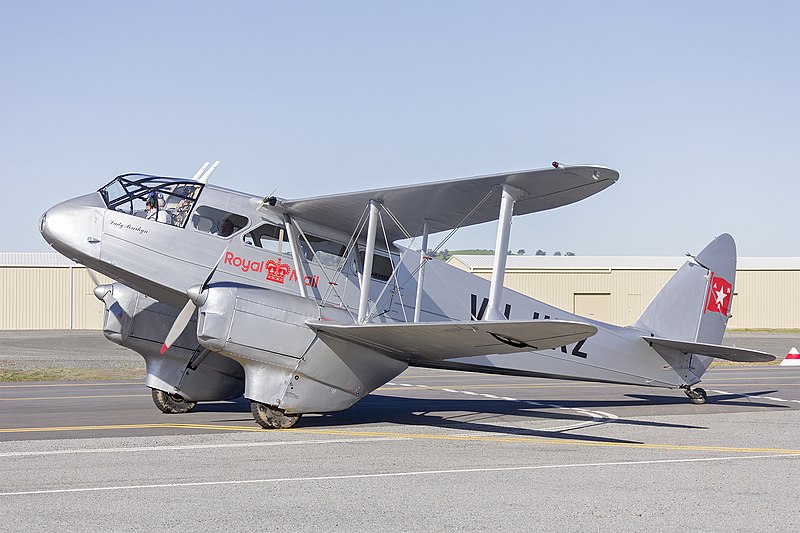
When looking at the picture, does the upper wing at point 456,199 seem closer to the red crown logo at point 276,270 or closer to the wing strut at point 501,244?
the wing strut at point 501,244

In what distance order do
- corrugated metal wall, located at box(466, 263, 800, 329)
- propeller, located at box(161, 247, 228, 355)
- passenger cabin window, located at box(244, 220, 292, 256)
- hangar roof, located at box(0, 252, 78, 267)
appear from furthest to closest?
corrugated metal wall, located at box(466, 263, 800, 329) < hangar roof, located at box(0, 252, 78, 267) < passenger cabin window, located at box(244, 220, 292, 256) < propeller, located at box(161, 247, 228, 355)

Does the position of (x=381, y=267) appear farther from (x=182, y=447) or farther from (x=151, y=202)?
(x=182, y=447)

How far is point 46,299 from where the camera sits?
2299 inches

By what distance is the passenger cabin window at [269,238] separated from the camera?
1441 cm

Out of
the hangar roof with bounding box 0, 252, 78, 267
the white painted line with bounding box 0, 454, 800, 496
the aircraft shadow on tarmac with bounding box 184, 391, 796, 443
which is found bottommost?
the hangar roof with bounding box 0, 252, 78, 267

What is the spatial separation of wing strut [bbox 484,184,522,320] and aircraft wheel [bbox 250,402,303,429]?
3568 mm

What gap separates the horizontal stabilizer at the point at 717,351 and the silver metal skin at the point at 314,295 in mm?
Result: 41

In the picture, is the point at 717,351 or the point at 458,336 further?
the point at 717,351

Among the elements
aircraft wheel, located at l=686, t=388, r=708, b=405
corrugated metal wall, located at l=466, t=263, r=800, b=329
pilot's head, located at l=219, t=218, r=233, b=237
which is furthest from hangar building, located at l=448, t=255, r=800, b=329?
pilot's head, located at l=219, t=218, r=233, b=237

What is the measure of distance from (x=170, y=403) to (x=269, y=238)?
3.88 m

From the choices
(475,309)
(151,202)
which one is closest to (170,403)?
(151,202)

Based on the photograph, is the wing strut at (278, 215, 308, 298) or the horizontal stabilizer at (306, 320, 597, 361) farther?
the wing strut at (278, 215, 308, 298)

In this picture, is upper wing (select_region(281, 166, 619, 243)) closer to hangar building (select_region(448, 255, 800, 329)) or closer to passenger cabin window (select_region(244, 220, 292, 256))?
passenger cabin window (select_region(244, 220, 292, 256))

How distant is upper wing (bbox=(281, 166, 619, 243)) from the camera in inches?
499
